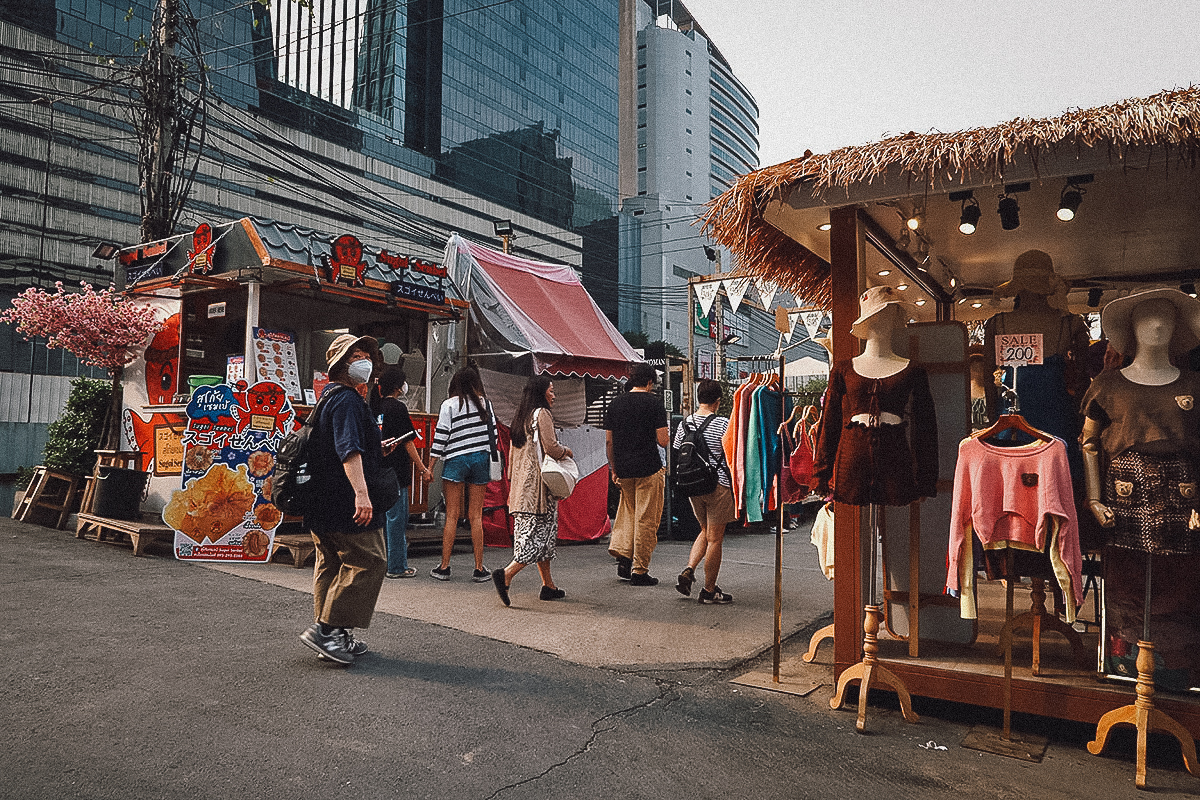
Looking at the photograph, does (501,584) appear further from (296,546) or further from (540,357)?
(540,357)

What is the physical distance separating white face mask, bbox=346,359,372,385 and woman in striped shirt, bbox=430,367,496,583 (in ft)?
8.62

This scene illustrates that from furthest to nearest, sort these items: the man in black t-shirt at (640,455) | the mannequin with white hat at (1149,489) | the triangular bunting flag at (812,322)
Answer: the triangular bunting flag at (812,322) < the man in black t-shirt at (640,455) < the mannequin with white hat at (1149,489)

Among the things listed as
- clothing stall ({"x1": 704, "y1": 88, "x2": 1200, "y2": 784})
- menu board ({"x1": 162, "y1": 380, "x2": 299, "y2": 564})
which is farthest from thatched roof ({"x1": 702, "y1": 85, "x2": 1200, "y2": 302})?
menu board ({"x1": 162, "y1": 380, "x2": 299, "y2": 564})

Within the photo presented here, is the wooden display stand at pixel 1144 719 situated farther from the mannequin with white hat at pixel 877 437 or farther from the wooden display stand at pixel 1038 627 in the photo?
the mannequin with white hat at pixel 877 437

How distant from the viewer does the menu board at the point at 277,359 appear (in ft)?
29.1

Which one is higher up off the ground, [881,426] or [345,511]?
[881,426]

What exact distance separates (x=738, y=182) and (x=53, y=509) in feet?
30.3

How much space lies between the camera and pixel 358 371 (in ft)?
14.7

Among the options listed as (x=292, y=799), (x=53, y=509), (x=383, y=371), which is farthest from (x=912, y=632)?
(x=53, y=509)

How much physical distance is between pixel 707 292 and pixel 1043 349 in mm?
11458

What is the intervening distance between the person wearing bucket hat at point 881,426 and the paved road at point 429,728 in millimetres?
1116

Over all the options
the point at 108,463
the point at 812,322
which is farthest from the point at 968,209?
the point at 812,322

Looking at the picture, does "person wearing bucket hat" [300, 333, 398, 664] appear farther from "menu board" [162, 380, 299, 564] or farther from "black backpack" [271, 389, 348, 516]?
"menu board" [162, 380, 299, 564]

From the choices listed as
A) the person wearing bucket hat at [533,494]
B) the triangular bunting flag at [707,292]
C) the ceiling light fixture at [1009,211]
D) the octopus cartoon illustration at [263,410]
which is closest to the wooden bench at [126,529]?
the octopus cartoon illustration at [263,410]
